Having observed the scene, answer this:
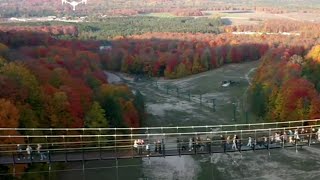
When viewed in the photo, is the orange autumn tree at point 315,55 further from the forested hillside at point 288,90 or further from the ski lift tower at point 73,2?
the ski lift tower at point 73,2

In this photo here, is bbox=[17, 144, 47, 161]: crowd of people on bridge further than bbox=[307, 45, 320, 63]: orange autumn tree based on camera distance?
No

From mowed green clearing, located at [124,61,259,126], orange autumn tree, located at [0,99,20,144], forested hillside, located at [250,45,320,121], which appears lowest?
mowed green clearing, located at [124,61,259,126]

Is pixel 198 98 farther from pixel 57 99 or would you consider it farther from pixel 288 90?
pixel 57 99

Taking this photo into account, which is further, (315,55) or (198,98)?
(198,98)

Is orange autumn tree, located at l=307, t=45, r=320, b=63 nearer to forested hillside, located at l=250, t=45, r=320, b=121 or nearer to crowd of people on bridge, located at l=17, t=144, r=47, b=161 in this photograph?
forested hillside, located at l=250, t=45, r=320, b=121

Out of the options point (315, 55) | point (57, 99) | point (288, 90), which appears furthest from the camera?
point (315, 55)

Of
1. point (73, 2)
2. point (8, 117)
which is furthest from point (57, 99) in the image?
point (73, 2)

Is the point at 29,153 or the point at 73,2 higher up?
the point at 73,2

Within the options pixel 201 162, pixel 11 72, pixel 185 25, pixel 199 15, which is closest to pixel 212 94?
pixel 201 162

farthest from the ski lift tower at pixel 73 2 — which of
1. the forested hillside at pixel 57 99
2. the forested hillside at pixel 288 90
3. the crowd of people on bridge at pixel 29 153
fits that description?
the crowd of people on bridge at pixel 29 153

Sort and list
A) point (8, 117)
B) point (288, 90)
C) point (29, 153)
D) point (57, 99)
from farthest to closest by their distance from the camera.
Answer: point (288, 90), point (57, 99), point (8, 117), point (29, 153)

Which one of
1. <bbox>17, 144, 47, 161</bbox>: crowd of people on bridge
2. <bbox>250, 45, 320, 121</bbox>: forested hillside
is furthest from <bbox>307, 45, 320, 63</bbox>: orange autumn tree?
<bbox>17, 144, 47, 161</bbox>: crowd of people on bridge
